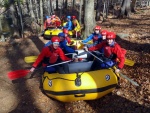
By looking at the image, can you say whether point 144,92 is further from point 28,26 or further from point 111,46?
point 28,26

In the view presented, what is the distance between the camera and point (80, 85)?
6215mm

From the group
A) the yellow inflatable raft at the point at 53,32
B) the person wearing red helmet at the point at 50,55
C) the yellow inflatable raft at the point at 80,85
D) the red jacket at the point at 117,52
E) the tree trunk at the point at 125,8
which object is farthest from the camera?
the tree trunk at the point at 125,8

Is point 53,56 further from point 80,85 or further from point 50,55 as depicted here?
point 80,85

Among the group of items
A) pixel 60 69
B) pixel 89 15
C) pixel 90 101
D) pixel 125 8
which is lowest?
pixel 90 101

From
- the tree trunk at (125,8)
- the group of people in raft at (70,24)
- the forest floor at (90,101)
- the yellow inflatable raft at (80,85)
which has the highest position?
the tree trunk at (125,8)

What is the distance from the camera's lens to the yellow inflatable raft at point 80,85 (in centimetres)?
624

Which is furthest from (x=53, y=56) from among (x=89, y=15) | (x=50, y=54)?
(x=89, y=15)

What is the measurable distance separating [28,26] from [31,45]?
896 centimetres

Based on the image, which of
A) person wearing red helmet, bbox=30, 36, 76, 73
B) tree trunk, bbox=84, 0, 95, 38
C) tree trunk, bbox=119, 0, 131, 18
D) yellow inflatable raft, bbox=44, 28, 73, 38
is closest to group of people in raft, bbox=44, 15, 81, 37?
yellow inflatable raft, bbox=44, 28, 73, 38

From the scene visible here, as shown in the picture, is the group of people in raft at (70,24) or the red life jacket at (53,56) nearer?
the red life jacket at (53,56)

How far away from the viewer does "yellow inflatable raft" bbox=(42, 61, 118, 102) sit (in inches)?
246

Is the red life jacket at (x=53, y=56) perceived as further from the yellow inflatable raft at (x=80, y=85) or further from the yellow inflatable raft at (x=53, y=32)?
the yellow inflatable raft at (x=53, y=32)

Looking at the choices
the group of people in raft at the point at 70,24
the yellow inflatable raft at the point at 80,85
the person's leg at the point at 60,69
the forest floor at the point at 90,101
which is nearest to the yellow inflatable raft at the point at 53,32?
the group of people in raft at the point at 70,24

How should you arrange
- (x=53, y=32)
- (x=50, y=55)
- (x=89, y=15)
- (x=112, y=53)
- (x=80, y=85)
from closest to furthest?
(x=80, y=85), (x=50, y=55), (x=112, y=53), (x=89, y=15), (x=53, y=32)
